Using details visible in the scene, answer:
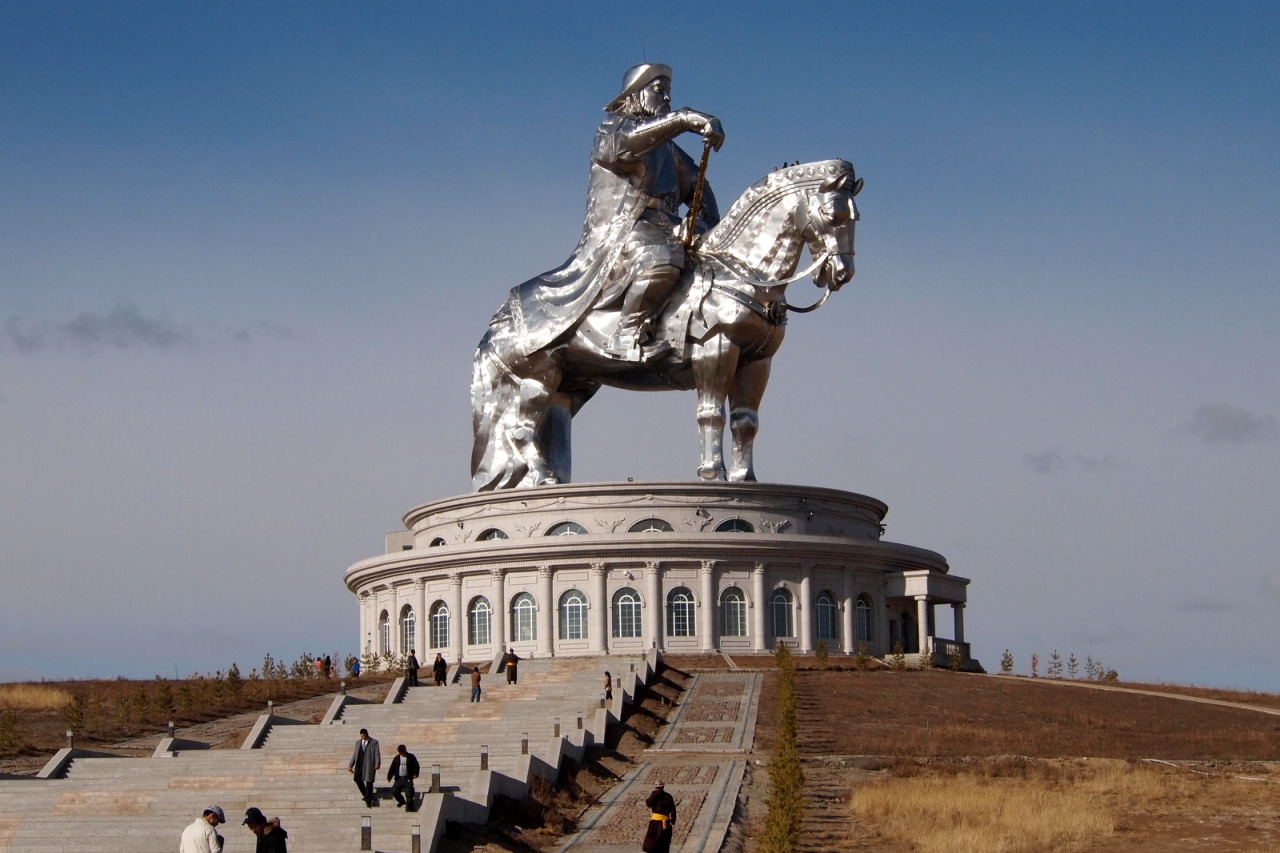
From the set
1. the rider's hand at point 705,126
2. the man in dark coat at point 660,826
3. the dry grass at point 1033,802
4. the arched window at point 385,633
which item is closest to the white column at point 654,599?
the arched window at point 385,633

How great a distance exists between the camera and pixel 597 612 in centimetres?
5759

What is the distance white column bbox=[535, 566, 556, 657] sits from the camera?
57.8 m

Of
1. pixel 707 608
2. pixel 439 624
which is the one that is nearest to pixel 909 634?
pixel 707 608

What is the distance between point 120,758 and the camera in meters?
34.0

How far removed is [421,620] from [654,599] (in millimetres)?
8182

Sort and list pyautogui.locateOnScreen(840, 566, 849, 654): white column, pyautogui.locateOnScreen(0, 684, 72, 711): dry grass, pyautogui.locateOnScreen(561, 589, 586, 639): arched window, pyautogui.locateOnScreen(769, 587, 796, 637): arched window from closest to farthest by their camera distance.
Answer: pyautogui.locateOnScreen(0, 684, 72, 711): dry grass
pyautogui.locateOnScreen(561, 589, 586, 639): arched window
pyautogui.locateOnScreen(769, 587, 796, 637): arched window
pyautogui.locateOnScreen(840, 566, 849, 654): white column

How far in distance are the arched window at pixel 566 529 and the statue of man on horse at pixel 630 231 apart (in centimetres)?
523

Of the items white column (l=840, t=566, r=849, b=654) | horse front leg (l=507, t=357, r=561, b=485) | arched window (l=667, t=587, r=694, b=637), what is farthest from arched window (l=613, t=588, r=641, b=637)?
white column (l=840, t=566, r=849, b=654)

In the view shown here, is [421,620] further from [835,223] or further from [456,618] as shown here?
[835,223]

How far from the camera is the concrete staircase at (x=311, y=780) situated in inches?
1112

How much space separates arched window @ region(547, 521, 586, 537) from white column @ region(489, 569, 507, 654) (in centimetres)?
189

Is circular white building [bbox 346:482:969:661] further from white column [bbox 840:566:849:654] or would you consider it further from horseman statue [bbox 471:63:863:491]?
horseman statue [bbox 471:63:863:491]

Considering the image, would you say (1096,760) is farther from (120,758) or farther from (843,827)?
(120,758)

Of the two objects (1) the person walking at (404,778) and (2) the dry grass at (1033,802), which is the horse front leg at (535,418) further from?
(1) the person walking at (404,778)
